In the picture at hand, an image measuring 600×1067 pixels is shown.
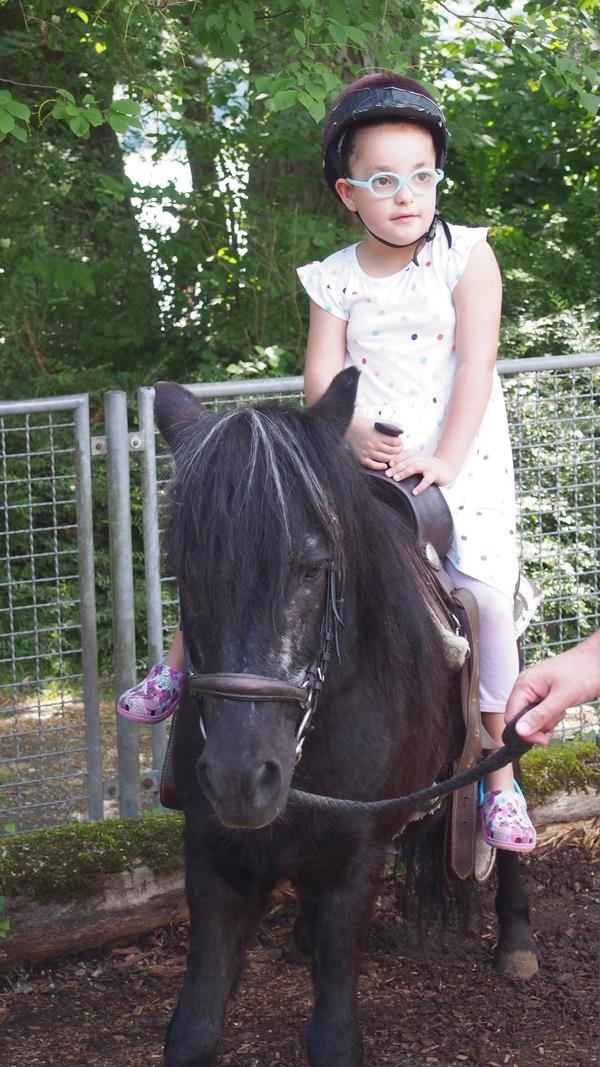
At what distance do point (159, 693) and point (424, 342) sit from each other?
3.98 feet

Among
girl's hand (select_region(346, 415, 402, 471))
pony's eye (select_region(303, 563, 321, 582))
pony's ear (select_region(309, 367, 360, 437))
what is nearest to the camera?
pony's eye (select_region(303, 563, 321, 582))

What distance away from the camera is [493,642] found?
3.39 meters

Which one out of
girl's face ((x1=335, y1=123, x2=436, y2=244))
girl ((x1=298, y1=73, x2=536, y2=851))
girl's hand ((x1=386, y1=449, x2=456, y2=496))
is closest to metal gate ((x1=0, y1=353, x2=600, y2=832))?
girl's hand ((x1=386, y1=449, x2=456, y2=496))

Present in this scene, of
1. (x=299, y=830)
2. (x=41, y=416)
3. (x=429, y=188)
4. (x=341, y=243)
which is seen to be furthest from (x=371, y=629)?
(x=341, y=243)

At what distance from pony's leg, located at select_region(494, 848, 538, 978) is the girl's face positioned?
6.75 ft

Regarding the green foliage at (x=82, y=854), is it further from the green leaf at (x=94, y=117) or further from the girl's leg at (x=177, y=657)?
the green leaf at (x=94, y=117)

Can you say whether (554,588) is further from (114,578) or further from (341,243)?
(341,243)

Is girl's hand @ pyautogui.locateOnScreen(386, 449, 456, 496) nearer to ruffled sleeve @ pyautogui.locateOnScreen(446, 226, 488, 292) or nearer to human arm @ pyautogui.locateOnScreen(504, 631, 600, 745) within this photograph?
ruffled sleeve @ pyautogui.locateOnScreen(446, 226, 488, 292)

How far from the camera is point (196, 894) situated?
2.78 meters

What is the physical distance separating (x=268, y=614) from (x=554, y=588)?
3.23 meters

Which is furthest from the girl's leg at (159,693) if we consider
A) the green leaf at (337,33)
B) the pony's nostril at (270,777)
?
the green leaf at (337,33)

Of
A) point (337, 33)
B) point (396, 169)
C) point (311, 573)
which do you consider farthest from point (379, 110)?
point (337, 33)

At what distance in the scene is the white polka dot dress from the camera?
11.0 ft

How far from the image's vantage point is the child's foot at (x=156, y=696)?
10.6 feet
